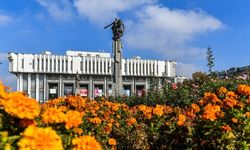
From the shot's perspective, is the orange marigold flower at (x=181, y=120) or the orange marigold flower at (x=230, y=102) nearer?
the orange marigold flower at (x=230, y=102)

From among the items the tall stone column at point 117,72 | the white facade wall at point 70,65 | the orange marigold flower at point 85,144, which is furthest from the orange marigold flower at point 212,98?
the white facade wall at point 70,65

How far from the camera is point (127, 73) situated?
396 ft

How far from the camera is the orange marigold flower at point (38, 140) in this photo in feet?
8.79

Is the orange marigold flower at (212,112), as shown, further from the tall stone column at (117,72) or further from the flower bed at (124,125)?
the tall stone column at (117,72)

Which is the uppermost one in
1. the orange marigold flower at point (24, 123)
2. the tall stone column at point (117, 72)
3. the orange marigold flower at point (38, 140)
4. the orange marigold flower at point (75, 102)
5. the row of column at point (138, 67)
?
the row of column at point (138, 67)

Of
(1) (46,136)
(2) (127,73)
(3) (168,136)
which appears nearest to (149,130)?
(3) (168,136)

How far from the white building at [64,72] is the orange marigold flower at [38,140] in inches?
3996

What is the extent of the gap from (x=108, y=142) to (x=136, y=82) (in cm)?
11747

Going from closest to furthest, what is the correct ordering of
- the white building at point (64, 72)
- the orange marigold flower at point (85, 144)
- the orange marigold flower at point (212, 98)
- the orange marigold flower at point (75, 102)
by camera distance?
the orange marigold flower at point (85, 144) → the orange marigold flower at point (212, 98) → the orange marigold flower at point (75, 102) → the white building at point (64, 72)

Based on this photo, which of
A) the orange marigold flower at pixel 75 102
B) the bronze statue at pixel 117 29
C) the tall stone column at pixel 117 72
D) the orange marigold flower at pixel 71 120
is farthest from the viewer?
the bronze statue at pixel 117 29

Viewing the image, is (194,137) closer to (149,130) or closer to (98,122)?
(149,130)

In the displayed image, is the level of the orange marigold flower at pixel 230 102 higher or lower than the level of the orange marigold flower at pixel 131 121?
higher

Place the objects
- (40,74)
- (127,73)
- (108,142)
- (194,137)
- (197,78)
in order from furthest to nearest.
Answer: (127,73) < (40,74) < (197,78) < (108,142) < (194,137)

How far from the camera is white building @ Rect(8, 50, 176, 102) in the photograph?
109250mm
